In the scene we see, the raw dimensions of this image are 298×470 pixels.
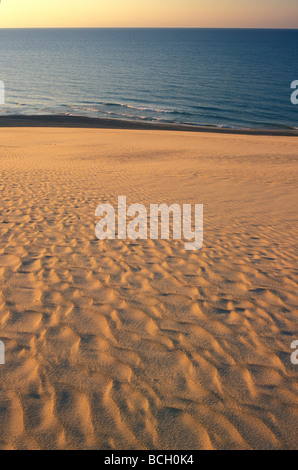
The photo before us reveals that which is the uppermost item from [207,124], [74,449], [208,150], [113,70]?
[113,70]

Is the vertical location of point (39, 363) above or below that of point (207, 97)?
below

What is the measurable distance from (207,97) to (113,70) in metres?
33.1

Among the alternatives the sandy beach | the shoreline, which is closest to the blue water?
the shoreline

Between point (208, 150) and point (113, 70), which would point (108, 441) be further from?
point (113, 70)

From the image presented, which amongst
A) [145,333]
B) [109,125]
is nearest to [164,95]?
[109,125]

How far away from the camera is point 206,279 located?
4.80 metres

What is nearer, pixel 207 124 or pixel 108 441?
pixel 108 441

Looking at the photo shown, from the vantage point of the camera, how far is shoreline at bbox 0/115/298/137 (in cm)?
2622

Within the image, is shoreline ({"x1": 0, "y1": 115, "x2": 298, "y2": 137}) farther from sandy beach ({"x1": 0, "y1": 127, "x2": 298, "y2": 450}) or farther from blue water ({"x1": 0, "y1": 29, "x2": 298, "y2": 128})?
sandy beach ({"x1": 0, "y1": 127, "x2": 298, "y2": 450})

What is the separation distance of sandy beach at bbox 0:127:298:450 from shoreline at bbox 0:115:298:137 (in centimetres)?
1972

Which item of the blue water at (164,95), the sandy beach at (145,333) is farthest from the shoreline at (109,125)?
the sandy beach at (145,333)

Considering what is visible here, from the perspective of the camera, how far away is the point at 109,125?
88.7 feet

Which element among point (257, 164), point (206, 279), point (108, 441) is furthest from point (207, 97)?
point (108, 441)

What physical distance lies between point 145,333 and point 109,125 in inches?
1018
